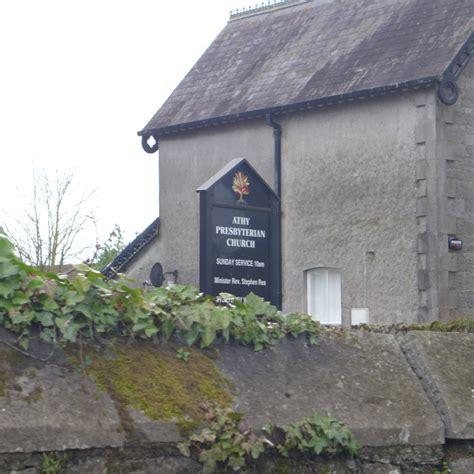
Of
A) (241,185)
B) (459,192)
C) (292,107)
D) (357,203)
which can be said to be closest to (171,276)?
(292,107)

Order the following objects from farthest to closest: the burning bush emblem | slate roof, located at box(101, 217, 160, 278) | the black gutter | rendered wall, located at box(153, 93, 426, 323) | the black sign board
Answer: slate roof, located at box(101, 217, 160, 278)
rendered wall, located at box(153, 93, 426, 323)
the black gutter
the burning bush emblem
the black sign board

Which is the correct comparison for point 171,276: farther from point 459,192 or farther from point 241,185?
point 241,185

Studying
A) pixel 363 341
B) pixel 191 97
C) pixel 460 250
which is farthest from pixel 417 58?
pixel 363 341

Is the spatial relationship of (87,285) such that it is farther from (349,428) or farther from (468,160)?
(468,160)

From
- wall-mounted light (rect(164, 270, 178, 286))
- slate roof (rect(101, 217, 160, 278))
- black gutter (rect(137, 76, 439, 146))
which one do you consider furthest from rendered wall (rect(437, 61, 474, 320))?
slate roof (rect(101, 217, 160, 278))

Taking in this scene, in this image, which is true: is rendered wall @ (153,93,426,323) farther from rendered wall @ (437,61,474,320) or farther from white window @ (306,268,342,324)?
rendered wall @ (437,61,474,320)

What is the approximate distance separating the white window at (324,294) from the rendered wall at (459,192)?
2300mm

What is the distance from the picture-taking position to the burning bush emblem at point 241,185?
39.5 feet

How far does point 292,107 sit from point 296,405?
17.0 m

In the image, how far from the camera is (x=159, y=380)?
4.72 meters

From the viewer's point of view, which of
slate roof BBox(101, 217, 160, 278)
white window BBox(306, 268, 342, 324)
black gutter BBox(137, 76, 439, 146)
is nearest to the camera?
black gutter BBox(137, 76, 439, 146)

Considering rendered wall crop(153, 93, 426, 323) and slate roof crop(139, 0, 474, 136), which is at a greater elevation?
slate roof crop(139, 0, 474, 136)

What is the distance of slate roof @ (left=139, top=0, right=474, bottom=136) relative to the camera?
66.3 feet

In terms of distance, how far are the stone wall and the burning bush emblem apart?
645 cm
